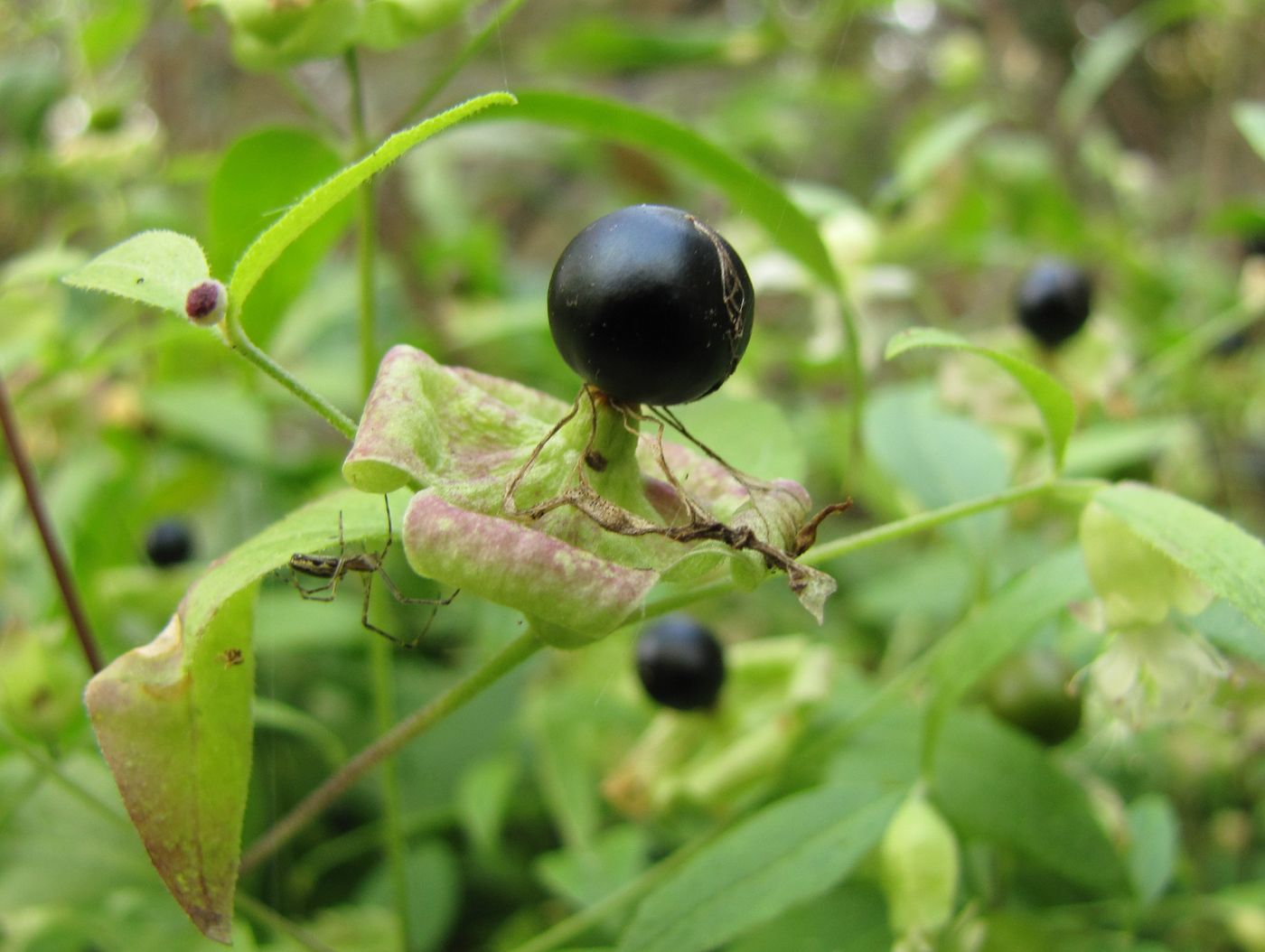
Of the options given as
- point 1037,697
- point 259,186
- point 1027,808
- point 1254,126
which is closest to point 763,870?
point 1027,808

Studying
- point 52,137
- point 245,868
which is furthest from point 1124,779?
point 52,137

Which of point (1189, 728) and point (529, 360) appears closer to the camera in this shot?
point (1189, 728)

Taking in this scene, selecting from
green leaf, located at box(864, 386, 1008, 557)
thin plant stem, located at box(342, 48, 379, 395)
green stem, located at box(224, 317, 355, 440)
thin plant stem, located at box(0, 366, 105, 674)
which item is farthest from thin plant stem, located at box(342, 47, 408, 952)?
green leaf, located at box(864, 386, 1008, 557)

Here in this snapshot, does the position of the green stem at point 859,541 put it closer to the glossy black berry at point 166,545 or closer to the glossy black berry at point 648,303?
the glossy black berry at point 648,303

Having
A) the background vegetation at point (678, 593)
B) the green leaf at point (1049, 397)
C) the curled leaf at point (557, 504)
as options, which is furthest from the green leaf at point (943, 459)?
the curled leaf at point (557, 504)

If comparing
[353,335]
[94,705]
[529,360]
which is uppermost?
[94,705]

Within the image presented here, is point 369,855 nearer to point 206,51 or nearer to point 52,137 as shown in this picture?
point 52,137
